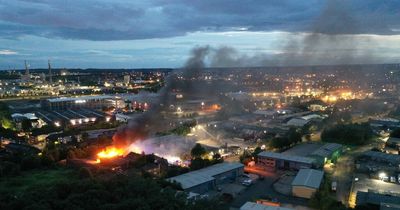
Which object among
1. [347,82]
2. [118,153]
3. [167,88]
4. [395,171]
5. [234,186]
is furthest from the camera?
[347,82]

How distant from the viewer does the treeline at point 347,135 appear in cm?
2322

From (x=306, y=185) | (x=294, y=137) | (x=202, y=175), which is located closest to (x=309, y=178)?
(x=306, y=185)

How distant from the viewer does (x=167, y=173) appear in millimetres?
16031

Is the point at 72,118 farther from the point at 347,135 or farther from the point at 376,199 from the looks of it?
the point at 376,199

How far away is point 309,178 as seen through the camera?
49.2ft

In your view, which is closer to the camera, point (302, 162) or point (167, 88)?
point (302, 162)

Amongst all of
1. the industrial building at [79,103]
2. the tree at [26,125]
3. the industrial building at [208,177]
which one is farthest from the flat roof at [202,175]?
the industrial building at [79,103]

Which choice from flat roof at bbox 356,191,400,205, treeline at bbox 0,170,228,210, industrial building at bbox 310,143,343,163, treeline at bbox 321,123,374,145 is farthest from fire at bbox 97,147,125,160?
treeline at bbox 321,123,374,145

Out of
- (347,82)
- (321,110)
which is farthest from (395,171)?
(347,82)

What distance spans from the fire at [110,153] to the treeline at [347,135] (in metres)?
13.2

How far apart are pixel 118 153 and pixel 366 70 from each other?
6157 cm

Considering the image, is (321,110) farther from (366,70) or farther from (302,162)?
(366,70)

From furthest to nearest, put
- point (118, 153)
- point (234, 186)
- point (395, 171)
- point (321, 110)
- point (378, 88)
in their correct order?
point (378, 88) → point (321, 110) → point (118, 153) → point (395, 171) → point (234, 186)

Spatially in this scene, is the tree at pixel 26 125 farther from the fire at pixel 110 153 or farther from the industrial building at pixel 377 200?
the industrial building at pixel 377 200
